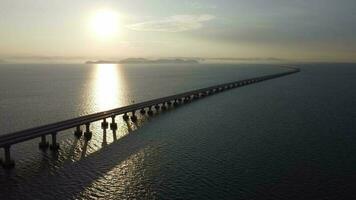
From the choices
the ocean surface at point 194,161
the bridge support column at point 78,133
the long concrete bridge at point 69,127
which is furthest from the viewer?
the bridge support column at point 78,133

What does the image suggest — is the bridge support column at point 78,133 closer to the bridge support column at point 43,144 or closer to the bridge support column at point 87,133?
the bridge support column at point 87,133

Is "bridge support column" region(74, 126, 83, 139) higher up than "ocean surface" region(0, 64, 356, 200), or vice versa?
"bridge support column" region(74, 126, 83, 139)

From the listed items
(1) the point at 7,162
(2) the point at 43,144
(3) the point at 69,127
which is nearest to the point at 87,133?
(3) the point at 69,127

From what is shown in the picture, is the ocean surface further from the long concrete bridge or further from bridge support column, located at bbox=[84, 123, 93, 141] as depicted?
bridge support column, located at bbox=[84, 123, 93, 141]

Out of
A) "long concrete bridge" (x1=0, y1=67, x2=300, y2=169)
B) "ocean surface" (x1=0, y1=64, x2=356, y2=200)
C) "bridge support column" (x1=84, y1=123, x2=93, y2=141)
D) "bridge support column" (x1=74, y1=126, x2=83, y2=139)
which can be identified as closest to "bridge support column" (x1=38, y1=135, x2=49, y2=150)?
"long concrete bridge" (x1=0, y1=67, x2=300, y2=169)

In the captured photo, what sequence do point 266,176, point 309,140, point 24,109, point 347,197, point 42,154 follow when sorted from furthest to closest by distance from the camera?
point 24,109, point 309,140, point 42,154, point 266,176, point 347,197

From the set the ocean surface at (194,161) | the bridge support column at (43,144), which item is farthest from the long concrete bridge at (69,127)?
the ocean surface at (194,161)

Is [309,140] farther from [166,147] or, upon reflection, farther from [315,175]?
[166,147]

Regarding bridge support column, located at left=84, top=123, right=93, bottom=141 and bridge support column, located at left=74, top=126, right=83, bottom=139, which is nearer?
bridge support column, located at left=84, top=123, right=93, bottom=141

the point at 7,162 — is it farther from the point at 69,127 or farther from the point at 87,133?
the point at 87,133

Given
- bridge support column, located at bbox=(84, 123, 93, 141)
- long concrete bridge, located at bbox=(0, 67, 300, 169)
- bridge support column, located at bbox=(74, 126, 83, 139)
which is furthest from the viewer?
bridge support column, located at bbox=(74, 126, 83, 139)

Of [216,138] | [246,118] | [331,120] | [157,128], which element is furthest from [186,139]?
[331,120]
